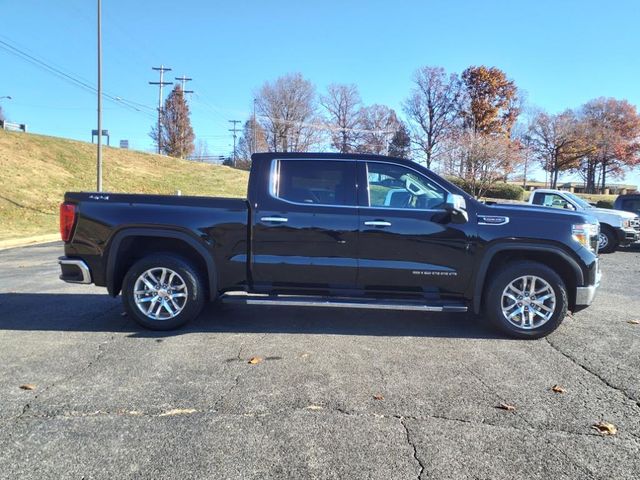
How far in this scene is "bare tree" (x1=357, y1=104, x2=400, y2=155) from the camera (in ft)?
189

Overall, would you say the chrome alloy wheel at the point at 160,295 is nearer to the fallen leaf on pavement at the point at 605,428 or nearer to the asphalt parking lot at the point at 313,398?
the asphalt parking lot at the point at 313,398

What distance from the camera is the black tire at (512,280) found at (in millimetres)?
5266

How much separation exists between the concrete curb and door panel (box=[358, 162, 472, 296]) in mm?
12671

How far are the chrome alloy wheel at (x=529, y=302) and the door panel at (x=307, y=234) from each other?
1.64m

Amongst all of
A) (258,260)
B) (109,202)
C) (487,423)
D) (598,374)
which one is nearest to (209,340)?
(258,260)

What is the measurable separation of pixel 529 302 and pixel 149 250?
13.6ft

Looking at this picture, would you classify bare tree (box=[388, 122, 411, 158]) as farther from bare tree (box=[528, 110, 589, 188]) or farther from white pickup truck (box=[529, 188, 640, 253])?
white pickup truck (box=[529, 188, 640, 253])

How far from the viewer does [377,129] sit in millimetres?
61031

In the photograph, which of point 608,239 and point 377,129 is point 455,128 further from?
point 608,239

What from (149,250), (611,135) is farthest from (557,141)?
(149,250)

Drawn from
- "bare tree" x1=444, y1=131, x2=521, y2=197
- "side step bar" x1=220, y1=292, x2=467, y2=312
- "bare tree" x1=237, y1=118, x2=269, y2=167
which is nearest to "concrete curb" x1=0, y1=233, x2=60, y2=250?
"side step bar" x1=220, y1=292, x2=467, y2=312

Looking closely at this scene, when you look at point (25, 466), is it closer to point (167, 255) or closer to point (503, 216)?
point (167, 255)

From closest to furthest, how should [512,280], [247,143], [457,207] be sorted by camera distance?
[457,207]
[512,280]
[247,143]

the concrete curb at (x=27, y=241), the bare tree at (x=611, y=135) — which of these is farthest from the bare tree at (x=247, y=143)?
the concrete curb at (x=27, y=241)
